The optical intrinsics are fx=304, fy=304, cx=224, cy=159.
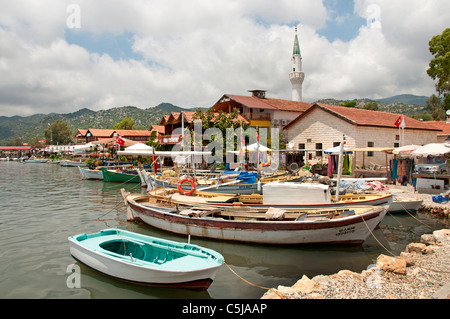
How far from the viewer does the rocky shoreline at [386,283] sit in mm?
6016

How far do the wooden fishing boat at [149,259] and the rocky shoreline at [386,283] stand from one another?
1555 millimetres

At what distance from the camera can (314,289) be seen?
632cm

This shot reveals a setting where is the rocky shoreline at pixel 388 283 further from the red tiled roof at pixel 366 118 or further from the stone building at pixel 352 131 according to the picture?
the red tiled roof at pixel 366 118

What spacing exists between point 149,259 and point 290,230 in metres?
4.57

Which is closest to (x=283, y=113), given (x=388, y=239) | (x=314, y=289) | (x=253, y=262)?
(x=388, y=239)

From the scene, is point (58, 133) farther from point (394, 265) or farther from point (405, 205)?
point (394, 265)

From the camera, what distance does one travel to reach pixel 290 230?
1002cm

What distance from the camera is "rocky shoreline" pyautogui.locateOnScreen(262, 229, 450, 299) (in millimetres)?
6016

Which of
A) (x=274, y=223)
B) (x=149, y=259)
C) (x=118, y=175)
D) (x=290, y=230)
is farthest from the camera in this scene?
(x=118, y=175)

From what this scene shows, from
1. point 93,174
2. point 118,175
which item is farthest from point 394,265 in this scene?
point 93,174

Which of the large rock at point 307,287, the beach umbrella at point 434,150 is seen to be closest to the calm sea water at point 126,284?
the large rock at point 307,287

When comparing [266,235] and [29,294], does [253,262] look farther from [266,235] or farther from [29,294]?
[29,294]
